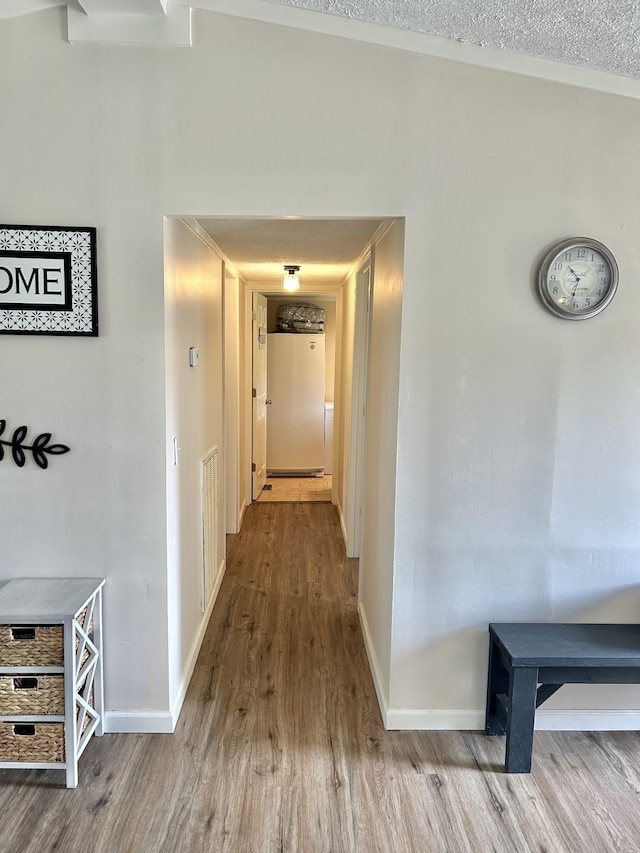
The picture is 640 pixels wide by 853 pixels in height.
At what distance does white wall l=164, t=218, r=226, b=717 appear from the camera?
6.97 feet

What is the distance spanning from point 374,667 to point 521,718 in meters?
0.75

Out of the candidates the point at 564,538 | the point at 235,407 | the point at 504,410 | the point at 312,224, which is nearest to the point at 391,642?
the point at 564,538

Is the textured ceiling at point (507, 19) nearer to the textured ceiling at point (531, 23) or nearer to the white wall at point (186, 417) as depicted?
the textured ceiling at point (531, 23)

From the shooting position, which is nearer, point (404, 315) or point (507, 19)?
point (507, 19)

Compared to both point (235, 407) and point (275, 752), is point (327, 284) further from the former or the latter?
point (275, 752)

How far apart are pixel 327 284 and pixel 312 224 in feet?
7.82

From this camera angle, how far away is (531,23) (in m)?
1.75

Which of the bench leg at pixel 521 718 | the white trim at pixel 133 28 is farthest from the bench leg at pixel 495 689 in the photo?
the white trim at pixel 133 28

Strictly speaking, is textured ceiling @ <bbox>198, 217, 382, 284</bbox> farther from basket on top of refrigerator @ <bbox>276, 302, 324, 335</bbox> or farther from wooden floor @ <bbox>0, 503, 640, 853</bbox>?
basket on top of refrigerator @ <bbox>276, 302, 324, 335</bbox>

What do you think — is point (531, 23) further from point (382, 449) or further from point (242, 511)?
point (242, 511)

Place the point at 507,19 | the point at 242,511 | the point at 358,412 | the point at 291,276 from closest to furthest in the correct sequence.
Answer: the point at 507,19
the point at 358,412
the point at 291,276
the point at 242,511

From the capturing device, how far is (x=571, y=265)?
197 centimetres

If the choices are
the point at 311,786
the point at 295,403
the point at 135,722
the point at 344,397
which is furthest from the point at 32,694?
the point at 295,403

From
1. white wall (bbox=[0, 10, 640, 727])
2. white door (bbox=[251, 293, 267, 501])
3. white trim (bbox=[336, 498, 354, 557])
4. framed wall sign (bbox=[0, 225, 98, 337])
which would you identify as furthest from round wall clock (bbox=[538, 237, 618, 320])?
white door (bbox=[251, 293, 267, 501])
